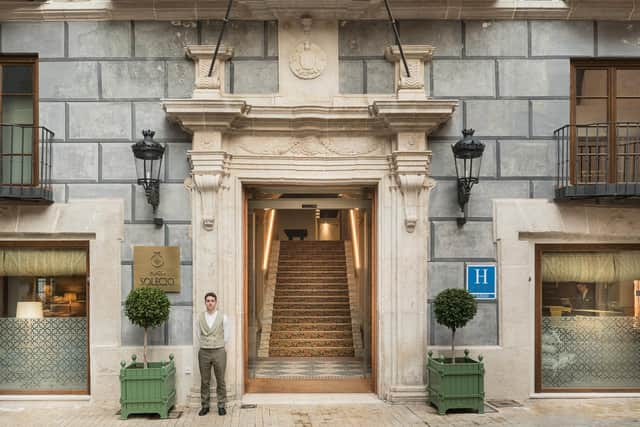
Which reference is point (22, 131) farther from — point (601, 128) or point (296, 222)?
point (601, 128)

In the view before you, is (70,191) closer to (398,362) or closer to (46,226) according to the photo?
Answer: (46,226)

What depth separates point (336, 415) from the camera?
8.48m

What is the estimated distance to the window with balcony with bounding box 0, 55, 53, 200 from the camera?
365 inches

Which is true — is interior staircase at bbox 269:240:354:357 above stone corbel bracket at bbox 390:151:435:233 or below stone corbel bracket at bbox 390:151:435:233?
below

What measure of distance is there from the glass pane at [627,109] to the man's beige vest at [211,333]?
6.99m

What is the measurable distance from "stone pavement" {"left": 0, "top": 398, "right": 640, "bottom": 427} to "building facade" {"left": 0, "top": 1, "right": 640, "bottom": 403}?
14.4 inches

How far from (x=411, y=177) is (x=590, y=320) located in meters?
3.73

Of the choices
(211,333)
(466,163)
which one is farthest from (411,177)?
(211,333)

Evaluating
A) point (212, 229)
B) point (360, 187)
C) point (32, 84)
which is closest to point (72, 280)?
point (212, 229)

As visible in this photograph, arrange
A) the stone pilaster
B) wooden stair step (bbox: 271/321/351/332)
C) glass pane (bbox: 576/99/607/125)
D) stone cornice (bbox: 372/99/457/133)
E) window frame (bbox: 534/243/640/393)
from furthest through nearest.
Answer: wooden stair step (bbox: 271/321/351/332) → glass pane (bbox: 576/99/607/125) → window frame (bbox: 534/243/640/393) → the stone pilaster → stone cornice (bbox: 372/99/457/133)

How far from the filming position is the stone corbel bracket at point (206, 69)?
9.18 meters

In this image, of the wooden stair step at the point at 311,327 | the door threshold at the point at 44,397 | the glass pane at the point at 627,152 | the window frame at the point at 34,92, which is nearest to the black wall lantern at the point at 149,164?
the window frame at the point at 34,92

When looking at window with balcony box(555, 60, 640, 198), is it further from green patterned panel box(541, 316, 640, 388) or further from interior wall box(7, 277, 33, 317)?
interior wall box(7, 277, 33, 317)

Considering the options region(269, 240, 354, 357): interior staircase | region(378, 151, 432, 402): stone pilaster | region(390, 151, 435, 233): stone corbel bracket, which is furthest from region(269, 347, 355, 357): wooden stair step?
region(390, 151, 435, 233): stone corbel bracket
